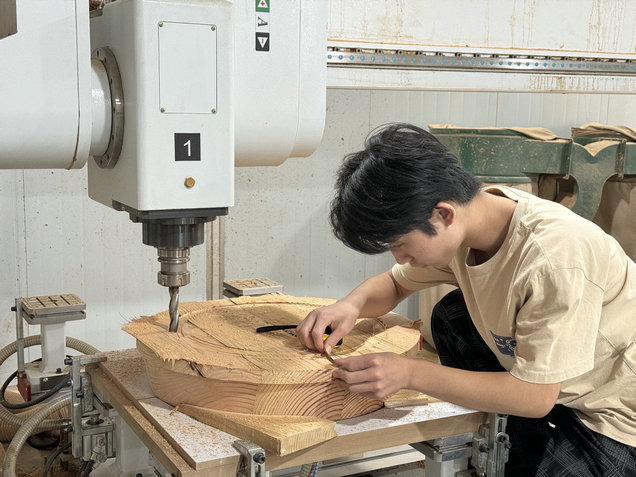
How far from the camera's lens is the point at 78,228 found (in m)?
2.58

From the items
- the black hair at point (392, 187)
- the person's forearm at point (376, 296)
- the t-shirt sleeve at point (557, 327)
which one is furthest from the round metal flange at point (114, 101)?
the t-shirt sleeve at point (557, 327)

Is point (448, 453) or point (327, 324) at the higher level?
point (327, 324)

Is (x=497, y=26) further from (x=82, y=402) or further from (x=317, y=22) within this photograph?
(x=82, y=402)

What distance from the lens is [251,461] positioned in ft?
3.40

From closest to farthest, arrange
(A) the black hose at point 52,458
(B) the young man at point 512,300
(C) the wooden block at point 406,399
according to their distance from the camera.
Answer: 1. (B) the young man at point 512,300
2. (C) the wooden block at point 406,399
3. (A) the black hose at point 52,458

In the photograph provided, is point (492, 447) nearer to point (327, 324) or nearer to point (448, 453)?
point (448, 453)

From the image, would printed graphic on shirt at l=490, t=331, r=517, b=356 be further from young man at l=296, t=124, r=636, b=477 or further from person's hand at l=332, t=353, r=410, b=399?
person's hand at l=332, t=353, r=410, b=399

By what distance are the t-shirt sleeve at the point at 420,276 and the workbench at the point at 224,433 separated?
0.38m

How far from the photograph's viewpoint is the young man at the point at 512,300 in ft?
3.80

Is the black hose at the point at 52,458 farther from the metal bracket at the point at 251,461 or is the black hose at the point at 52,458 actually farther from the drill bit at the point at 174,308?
the metal bracket at the point at 251,461

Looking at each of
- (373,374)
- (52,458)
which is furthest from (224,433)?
(52,458)

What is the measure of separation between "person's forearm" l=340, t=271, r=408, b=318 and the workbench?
30 centimetres

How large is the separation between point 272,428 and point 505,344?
0.50 meters

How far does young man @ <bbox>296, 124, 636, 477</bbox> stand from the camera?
3.80ft
